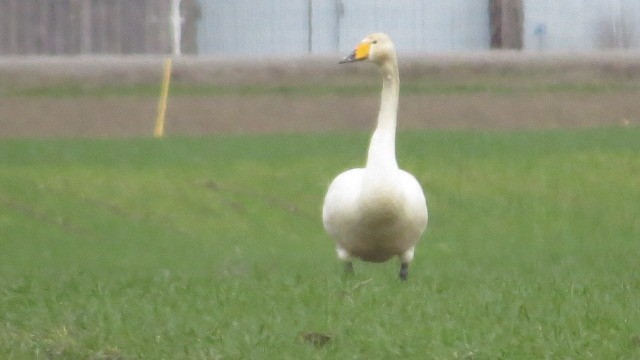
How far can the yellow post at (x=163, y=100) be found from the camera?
2125 centimetres

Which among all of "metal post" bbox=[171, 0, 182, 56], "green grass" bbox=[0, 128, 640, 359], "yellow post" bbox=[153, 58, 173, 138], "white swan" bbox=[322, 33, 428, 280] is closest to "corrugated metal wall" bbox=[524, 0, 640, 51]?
"metal post" bbox=[171, 0, 182, 56]

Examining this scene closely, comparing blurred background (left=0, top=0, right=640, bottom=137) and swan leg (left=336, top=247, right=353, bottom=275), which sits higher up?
swan leg (left=336, top=247, right=353, bottom=275)

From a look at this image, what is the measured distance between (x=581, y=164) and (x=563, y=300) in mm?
9575

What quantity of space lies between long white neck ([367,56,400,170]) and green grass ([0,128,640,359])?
685 mm

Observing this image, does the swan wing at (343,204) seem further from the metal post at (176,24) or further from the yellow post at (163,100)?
the metal post at (176,24)

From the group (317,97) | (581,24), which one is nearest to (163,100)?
(317,97)

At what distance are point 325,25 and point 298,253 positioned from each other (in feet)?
43.8

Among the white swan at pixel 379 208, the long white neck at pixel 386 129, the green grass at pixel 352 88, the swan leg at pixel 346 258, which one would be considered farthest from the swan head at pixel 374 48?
the green grass at pixel 352 88

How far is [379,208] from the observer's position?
970 centimetres

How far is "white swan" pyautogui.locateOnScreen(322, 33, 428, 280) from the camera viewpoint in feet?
31.9

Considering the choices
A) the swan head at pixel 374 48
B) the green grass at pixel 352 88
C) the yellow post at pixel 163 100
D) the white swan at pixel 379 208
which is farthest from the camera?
the green grass at pixel 352 88

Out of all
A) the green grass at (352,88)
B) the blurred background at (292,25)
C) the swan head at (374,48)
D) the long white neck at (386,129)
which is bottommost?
the green grass at (352,88)

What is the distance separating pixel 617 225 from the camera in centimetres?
1541

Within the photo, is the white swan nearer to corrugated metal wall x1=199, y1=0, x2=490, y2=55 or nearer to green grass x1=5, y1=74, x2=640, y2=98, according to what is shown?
green grass x1=5, y1=74, x2=640, y2=98
